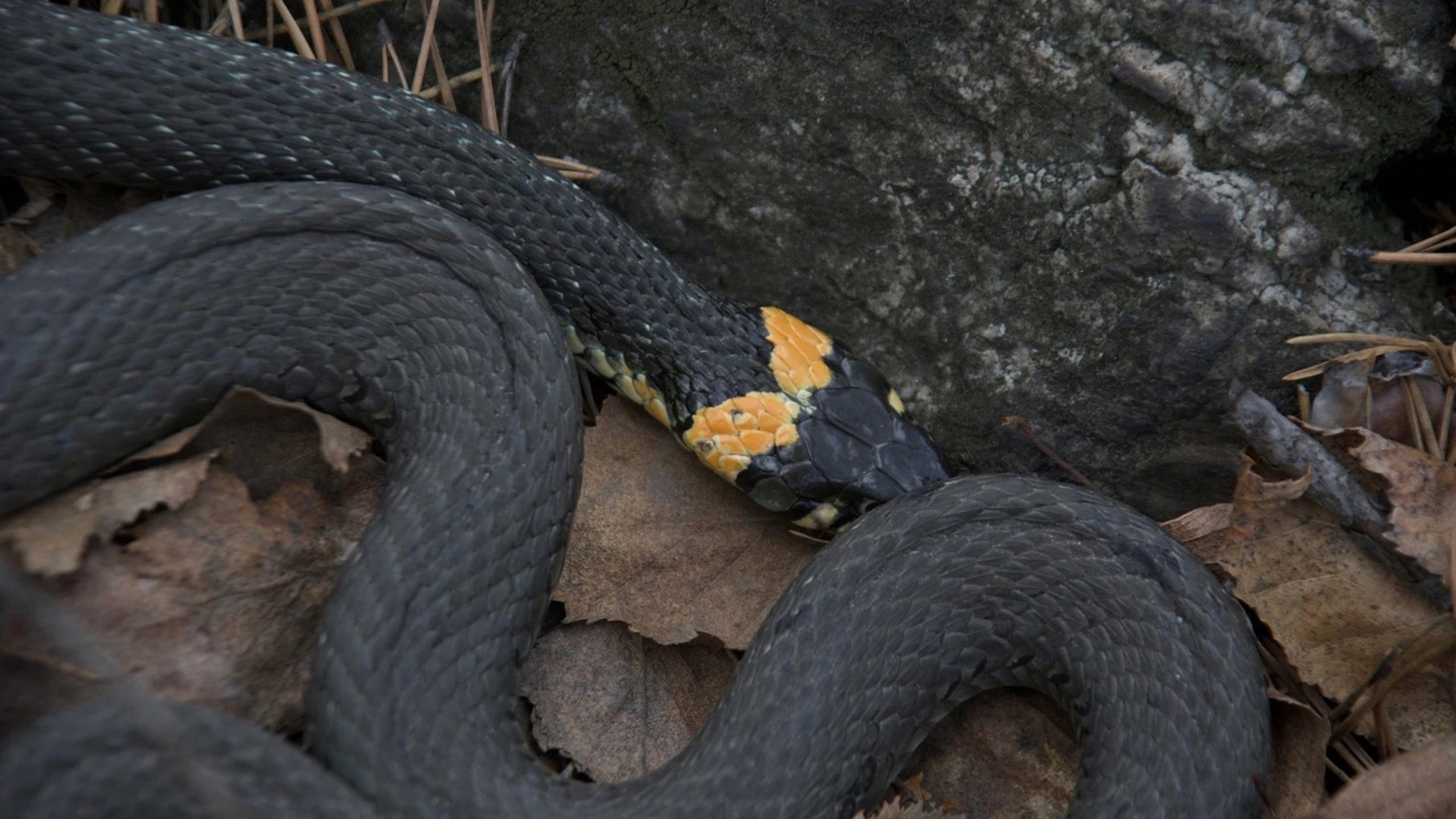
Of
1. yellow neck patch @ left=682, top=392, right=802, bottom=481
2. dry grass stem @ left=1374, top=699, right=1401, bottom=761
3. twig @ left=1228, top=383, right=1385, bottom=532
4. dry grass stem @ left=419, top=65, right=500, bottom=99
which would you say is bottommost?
dry grass stem @ left=1374, top=699, right=1401, bottom=761

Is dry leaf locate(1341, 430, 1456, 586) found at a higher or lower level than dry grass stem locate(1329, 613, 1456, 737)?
higher

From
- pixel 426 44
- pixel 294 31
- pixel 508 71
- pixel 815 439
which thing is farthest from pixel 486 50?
pixel 815 439

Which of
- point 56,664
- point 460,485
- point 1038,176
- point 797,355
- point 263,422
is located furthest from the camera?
point 797,355

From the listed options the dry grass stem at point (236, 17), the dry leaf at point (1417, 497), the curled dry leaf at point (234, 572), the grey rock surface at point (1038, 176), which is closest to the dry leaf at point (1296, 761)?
the dry leaf at point (1417, 497)

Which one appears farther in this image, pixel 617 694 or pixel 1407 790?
pixel 617 694

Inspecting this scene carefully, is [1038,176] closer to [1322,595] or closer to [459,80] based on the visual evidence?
[1322,595]

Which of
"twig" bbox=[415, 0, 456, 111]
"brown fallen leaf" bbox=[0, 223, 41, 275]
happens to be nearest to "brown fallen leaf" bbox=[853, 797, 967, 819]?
"twig" bbox=[415, 0, 456, 111]

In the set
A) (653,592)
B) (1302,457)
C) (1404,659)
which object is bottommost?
(653,592)

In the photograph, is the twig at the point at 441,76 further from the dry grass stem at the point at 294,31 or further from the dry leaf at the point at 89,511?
the dry leaf at the point at 89,511

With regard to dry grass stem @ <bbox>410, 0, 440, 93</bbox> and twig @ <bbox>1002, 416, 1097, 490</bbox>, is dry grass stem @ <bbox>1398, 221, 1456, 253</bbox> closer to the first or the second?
twig @ <bbox>1002, 416, 1097, 490</bbox>
